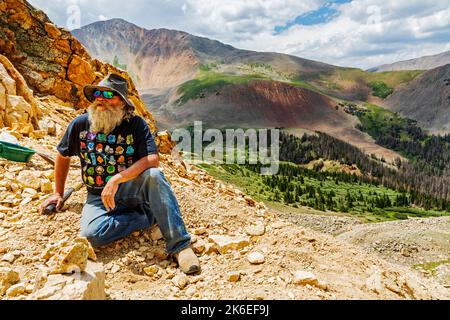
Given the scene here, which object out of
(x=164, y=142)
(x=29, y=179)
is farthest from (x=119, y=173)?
(x=164, y=142)

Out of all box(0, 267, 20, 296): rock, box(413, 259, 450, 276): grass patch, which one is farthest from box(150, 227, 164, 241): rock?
box(413, 259, 450, 276): grass patch

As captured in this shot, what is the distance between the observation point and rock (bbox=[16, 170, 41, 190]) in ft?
25.7

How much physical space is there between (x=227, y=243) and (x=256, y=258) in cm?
74

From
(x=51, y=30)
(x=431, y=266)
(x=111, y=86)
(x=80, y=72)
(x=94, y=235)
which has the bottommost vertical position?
(x=431, y=266)

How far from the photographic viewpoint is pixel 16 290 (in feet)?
15.1

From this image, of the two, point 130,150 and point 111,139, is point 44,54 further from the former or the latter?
point 130,150

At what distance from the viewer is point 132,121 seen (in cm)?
614

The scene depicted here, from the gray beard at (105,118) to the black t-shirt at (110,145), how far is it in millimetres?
86

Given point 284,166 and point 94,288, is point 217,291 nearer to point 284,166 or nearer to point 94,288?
point 94,288

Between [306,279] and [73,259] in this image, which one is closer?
[73,259]

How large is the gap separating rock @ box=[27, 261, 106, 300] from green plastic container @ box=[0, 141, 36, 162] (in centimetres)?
562

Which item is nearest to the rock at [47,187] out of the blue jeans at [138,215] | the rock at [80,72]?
the blue jeans at [138,215]
